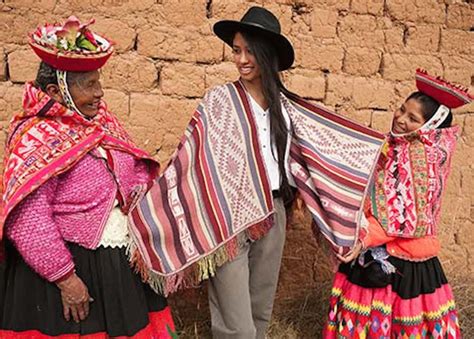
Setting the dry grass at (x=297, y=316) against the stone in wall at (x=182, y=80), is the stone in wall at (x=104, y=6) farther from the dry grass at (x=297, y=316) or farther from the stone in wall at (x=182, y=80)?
the dry grass at (x=297, y=316)

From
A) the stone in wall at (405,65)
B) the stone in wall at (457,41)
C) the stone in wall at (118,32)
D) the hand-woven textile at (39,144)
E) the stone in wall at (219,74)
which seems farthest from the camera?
the stone in wall at (457,41)

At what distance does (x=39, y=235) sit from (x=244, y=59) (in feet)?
3.95

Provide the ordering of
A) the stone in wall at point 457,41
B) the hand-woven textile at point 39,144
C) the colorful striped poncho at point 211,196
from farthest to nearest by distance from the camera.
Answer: the stone in wall at point 457,41 < the colorful striped poncho at point 211,196 < the hand-woven textile at point 39,144

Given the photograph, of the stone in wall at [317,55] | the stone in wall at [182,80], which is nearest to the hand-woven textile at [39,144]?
the stone in wall at [182,80]

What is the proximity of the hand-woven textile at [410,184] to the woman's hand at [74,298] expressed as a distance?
1.54 m

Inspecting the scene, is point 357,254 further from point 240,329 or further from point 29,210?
point 29,210

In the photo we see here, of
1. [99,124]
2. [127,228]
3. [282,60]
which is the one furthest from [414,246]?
[99,124]

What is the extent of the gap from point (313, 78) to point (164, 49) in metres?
1.08

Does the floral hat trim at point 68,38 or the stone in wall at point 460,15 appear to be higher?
the floral hat trim at point 68,38

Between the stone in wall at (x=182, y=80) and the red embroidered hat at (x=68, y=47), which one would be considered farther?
the stone in wall at (x=182, y=80)

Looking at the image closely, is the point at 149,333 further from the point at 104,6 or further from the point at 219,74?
the point at 104,6

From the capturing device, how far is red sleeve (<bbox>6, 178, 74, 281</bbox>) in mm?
1968

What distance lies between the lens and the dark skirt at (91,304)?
82.6 inches

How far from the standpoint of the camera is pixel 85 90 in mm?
2098
